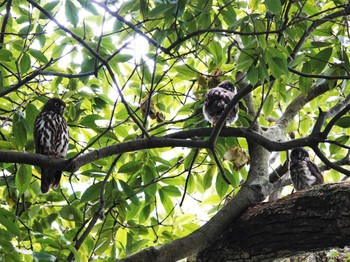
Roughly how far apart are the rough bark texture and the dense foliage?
0.99ft

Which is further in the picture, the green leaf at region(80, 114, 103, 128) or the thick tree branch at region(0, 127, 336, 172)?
the green leaf at region(80, 114, 103, 128)

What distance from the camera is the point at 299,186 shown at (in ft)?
14.3

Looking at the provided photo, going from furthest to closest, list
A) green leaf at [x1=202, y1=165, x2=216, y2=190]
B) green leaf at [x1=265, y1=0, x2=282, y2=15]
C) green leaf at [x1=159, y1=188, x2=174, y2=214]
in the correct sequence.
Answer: green leaf at [x1=202, y1=165, x2=216, y2=190] < green leaf at [x1=159, y1=188, x2=174, y2=214] < green leaf at [x1=265, y1=0, x2=282, y2=15]

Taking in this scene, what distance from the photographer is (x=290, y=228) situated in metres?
2.65

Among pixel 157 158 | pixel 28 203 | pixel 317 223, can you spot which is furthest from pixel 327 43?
pixel 28 203

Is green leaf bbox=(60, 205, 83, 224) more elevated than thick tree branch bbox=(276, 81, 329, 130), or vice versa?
thick tree branch bbox=(276, 81, 329, 130)

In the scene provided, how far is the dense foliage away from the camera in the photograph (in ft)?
8.33

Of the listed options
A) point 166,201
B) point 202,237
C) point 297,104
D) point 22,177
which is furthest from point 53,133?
point 297,104

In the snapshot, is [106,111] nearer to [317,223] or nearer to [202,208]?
[202,208]

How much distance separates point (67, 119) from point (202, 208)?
1473 millimetres

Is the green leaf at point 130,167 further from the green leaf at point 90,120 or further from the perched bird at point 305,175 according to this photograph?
the perched bird at point 305,175

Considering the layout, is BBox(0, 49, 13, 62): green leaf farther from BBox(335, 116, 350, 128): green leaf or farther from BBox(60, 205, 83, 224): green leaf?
BBox(335, 116, 350, 128): green leaf

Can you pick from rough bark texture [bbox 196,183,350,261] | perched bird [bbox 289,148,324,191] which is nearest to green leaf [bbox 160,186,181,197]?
rough bark texture [bbox 196,183,350,261]

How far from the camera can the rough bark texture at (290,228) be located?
2533mm
